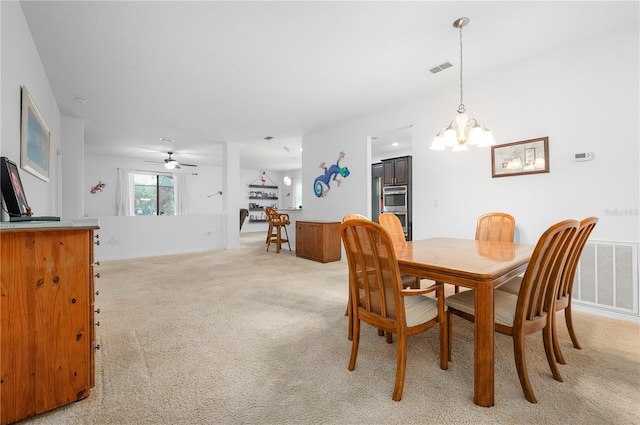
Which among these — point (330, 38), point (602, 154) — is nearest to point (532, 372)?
point (602, 154)

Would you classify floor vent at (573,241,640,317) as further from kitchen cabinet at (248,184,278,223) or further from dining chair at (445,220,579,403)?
kitchen cabinet at (248,184,278,223)

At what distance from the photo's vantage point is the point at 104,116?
4.80 meters

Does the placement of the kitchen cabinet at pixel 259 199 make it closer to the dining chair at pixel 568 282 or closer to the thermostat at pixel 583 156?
the thermostat at pixel 583 156

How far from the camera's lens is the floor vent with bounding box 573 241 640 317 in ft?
7.95

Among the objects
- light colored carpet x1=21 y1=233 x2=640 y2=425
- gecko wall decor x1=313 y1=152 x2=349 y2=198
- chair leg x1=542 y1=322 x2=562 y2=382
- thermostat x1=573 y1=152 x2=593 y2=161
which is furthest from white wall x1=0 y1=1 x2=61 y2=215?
thermostat x1=573 y1=152 x2=593 y2=161

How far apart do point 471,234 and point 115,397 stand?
3595 millimetres

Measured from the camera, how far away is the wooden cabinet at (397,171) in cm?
610

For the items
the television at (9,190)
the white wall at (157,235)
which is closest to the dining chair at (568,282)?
the television at (9,190)

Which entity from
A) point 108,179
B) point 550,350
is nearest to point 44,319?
point 550,350

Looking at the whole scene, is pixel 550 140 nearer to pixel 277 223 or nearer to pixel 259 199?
pixel 277 223

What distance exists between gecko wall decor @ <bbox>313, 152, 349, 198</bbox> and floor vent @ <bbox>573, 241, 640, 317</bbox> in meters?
3.43

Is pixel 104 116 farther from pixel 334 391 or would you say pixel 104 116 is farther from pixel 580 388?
pixel 580 388

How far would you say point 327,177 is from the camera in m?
5.58

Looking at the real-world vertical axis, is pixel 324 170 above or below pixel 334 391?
above
